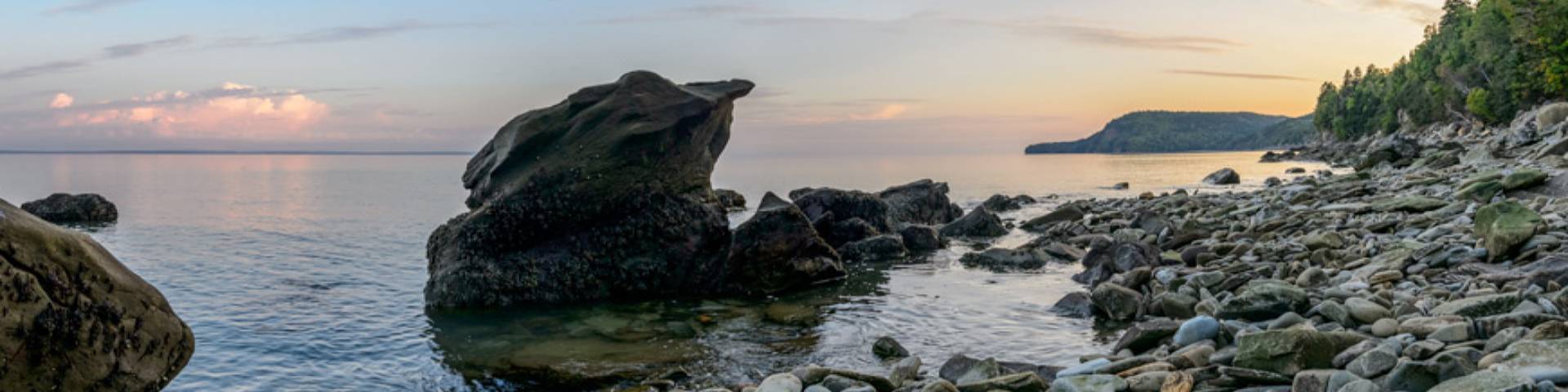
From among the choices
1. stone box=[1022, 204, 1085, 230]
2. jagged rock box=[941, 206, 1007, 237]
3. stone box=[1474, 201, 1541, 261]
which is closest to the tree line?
stone box=[1022, 204, 1085, 230]

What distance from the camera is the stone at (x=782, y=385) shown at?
8836 mm

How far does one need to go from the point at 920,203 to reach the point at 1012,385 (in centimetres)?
2416

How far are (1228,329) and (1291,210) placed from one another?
13.8 metres

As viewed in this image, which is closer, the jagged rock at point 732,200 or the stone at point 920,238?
the stone at point 920,238

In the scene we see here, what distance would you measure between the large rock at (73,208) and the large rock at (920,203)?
3117 cm

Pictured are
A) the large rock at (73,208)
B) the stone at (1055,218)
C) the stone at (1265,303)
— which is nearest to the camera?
the stone at (1265,303)

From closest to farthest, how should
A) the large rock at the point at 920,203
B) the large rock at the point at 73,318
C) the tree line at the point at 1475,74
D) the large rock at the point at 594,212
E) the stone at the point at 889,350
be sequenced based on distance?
the large rock at the point at 73,318 → the stone at the point at 889,350 → the large rock at the point at 594,212 → the large rock at the point at 920,203 → the tree line at the point at 1475,74

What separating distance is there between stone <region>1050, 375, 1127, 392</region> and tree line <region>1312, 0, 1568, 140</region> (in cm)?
7904

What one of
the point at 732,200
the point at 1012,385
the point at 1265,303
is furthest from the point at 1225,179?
the point at 1012,385

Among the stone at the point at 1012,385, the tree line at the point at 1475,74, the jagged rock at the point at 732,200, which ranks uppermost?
the tree line at the point at 1475,74

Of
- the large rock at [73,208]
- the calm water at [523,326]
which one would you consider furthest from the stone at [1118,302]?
the large rock at [73,208]

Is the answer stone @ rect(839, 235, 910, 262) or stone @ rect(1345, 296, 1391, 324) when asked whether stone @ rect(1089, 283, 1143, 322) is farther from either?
stone @ rect(839, 235, 910, 262)

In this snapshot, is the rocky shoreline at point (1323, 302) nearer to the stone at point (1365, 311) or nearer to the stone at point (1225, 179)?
the stone at point (1365, 311)

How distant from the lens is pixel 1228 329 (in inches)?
380
